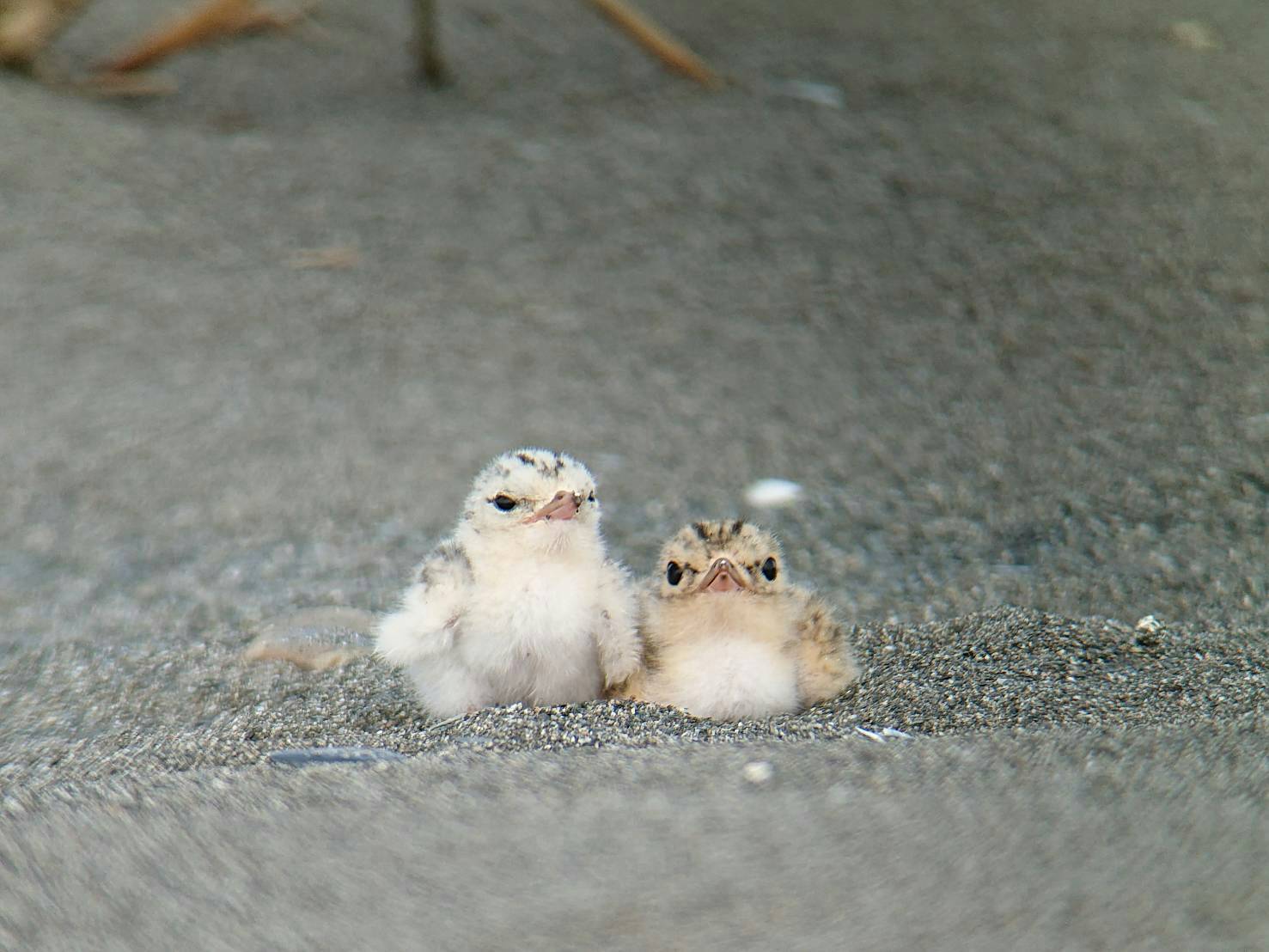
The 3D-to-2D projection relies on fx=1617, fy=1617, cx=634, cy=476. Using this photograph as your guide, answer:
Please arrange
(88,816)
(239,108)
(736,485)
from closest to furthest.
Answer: (88,816)
(736,485)
(239,108)

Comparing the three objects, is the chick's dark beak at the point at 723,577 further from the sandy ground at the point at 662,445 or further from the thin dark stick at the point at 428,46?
the thin dark stick at the point at 428,46

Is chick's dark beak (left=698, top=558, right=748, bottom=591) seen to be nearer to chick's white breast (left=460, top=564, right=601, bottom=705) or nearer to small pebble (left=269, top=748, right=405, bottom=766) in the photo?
chick's white breast (left=460, top=564, right=601, bottom=705)

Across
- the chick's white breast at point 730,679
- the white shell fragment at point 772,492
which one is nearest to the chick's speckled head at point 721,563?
the chick's white breast at point 730,679

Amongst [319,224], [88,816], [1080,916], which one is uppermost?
[1080,916]

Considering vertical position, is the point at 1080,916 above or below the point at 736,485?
above

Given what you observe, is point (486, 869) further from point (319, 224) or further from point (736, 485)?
point (319, 224)

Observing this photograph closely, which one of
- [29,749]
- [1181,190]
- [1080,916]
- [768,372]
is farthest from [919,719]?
[1181,190]
